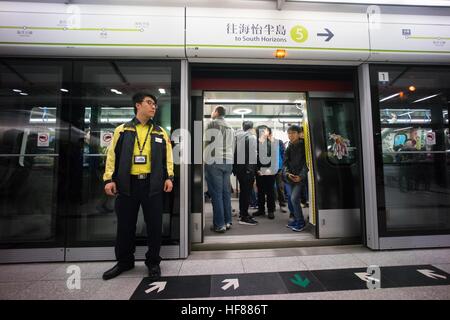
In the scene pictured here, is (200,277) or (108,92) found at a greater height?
(108,92)

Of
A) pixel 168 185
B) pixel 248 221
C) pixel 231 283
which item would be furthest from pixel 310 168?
pixel 168 185

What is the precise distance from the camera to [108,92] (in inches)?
101

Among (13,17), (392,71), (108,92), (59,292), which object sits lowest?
(59,292)

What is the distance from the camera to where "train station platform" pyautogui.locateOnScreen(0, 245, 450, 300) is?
1784mm

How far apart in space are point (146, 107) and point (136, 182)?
75cm

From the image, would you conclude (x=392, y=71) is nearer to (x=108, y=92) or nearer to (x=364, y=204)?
(x=364, y=204)

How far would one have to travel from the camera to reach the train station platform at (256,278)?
1.78 m

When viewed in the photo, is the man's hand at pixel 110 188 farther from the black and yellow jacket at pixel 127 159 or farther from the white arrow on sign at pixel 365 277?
the white arrow on sign at pixel 365 277

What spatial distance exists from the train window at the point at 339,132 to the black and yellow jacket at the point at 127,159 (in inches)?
89.6

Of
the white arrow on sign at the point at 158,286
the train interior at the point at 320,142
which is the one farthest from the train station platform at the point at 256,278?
the train interior at the point at 320,142

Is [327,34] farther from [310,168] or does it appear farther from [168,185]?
[168,185]

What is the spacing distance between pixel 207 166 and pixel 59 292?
2138 millimetres

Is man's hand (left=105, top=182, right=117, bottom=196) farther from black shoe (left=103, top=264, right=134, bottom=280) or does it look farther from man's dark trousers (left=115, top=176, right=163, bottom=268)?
black shoe (left=103, top=264, right=134, bottom=280)

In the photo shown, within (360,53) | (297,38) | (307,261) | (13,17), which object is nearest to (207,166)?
(307,261)
